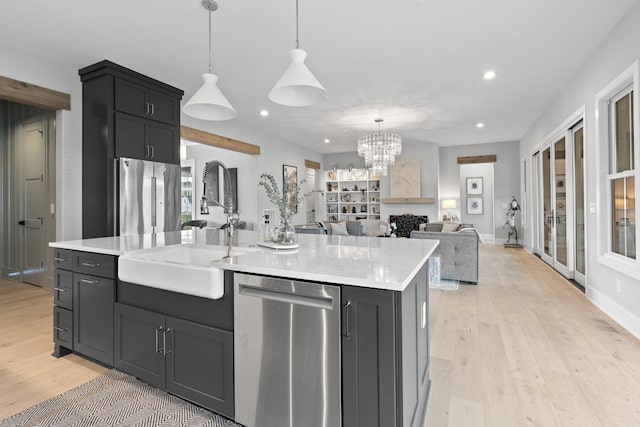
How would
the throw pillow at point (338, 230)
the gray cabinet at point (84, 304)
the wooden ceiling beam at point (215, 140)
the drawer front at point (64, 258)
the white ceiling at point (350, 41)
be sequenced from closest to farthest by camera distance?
the gray cabinet at point (84, 304)
the drawer front at point (64, 258)
the white ceiling at point (350, 41)
the wooden ceiling beam at point (215, 140)
the throw pillow at point (338, 230)

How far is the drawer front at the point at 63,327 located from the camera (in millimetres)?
2414

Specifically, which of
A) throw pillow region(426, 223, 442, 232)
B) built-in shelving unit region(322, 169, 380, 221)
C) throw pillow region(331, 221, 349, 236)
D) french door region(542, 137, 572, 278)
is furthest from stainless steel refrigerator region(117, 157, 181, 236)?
built-in shelving unit region(322, 169, 380, 221)

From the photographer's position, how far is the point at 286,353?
1.46 metres

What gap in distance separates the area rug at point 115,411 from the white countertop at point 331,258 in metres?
0.87

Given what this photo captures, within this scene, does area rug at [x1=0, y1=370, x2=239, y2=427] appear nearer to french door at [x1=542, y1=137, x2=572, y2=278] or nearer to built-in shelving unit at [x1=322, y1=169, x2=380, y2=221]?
french door at [x1=542, y1=137, x2=572, y2=278]

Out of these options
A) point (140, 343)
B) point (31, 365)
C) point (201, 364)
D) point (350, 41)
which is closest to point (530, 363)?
point (201, 364)

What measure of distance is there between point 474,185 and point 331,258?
987 centimetres

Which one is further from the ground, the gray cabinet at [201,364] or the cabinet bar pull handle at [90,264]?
the cabinet bar pull handle at [90,264]

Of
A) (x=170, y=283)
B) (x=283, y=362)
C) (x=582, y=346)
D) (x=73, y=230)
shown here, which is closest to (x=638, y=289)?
(x=582, y=346)

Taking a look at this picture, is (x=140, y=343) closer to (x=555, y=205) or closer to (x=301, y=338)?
(x=301, y=338)

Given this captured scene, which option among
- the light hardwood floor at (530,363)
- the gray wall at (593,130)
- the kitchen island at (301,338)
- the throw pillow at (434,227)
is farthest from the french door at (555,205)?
the kitchen island at (301,338)

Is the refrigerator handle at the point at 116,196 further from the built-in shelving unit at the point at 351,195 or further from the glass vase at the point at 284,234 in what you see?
the built-in shelving unit at the point at 351,195

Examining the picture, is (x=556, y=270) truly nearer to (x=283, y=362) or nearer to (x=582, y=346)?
(x=582, y=346)

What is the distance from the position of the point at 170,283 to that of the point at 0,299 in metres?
4.00
